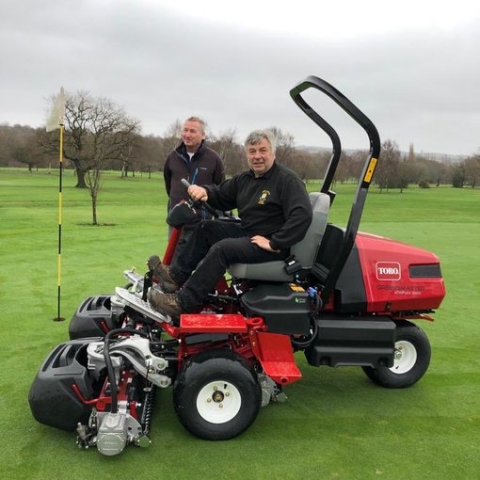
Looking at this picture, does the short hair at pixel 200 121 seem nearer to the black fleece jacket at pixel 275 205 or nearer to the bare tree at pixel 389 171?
the black fleece jacket at pixel 275 205

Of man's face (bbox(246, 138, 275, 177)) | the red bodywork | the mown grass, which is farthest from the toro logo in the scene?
man's face (bbox(246, 138, 275, 177))

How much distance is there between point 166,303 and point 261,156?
48.6 inches

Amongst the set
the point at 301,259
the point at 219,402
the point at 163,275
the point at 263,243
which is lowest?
the point at 219,402

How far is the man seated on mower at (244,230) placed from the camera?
353 centimetres

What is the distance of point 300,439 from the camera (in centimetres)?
334

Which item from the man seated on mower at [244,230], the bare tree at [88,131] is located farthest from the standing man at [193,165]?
the bare tree at [88,131]

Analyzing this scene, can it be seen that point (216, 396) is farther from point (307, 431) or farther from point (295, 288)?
point (295, 288)

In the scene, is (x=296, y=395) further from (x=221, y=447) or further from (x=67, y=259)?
(x=67, y=259)

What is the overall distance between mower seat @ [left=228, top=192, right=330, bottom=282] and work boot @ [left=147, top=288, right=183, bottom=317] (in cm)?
44

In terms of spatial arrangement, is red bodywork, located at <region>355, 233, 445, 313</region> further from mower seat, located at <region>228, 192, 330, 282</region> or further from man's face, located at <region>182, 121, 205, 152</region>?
man's face, located at <region>182, 121, 205, 152</region>

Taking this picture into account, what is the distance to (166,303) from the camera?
3617 millimetres

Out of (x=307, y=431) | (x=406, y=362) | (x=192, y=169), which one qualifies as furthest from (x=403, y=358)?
(x=192, y=169)

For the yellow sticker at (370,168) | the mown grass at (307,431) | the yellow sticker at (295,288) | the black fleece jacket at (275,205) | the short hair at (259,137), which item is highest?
the short hair at (259,137)

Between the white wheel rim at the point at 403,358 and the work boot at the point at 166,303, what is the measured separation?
6.00ft
